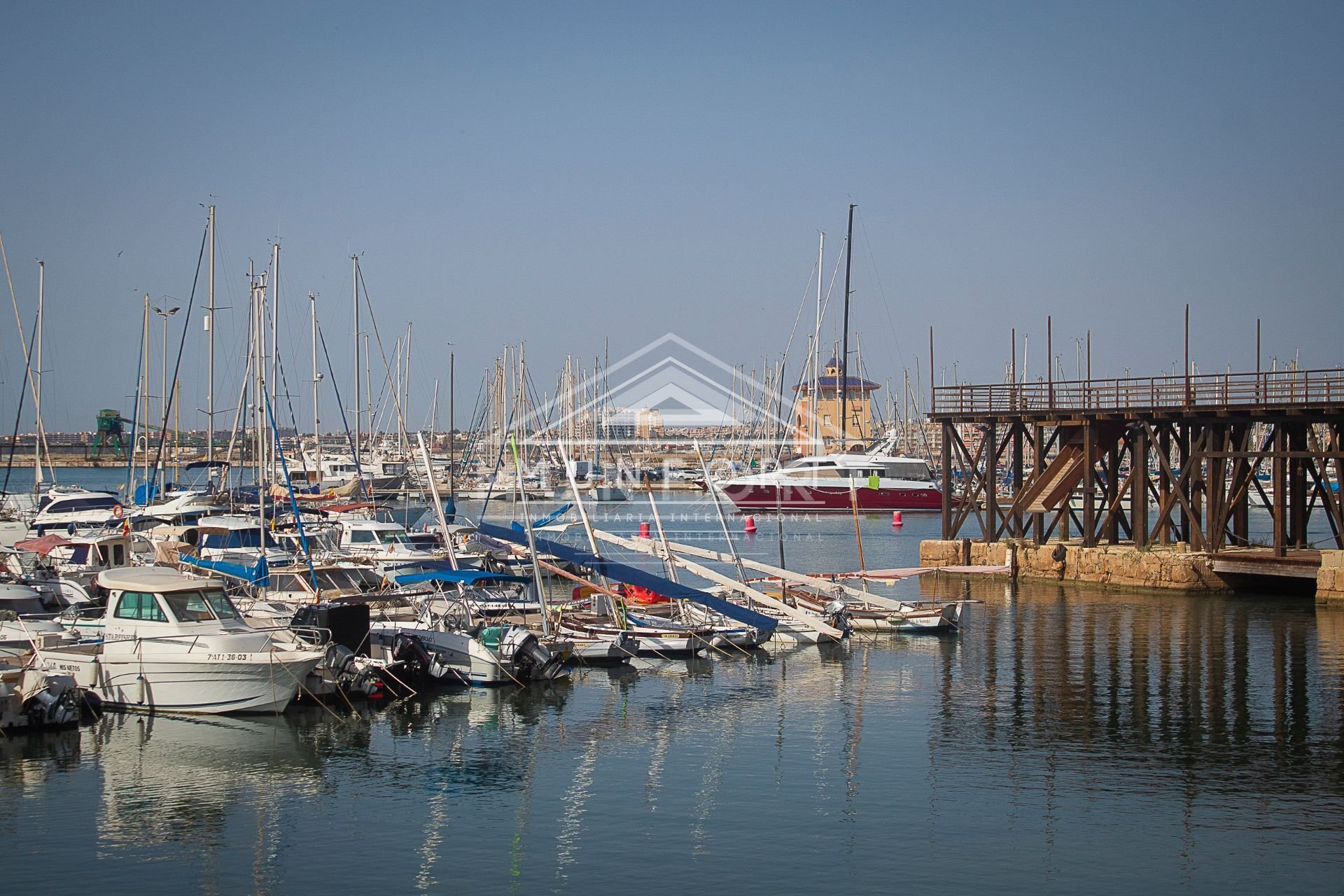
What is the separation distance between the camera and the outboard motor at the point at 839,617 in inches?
1214

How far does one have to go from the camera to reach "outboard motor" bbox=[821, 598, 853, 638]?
101ft

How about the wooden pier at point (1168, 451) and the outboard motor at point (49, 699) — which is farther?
the wooden pier at point (1168, 451)

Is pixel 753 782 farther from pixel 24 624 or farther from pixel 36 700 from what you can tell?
pixel 24 624

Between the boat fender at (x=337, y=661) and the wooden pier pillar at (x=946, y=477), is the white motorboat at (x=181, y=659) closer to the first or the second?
the boat fender at (x=337, y=661)

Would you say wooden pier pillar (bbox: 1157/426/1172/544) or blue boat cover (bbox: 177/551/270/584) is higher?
wooden pier pillar (bbox: 1157/426/1172/544)

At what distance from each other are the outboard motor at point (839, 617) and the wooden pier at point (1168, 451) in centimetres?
1169

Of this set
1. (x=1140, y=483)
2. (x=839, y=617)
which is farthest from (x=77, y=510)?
(x=1140, y=483)

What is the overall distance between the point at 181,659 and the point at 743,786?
34.0 feet

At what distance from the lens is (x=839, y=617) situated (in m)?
31.1

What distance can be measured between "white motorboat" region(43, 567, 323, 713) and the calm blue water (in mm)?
507

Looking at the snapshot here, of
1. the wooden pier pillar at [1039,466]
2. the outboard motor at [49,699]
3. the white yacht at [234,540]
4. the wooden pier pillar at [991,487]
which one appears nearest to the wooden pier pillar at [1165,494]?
the wooden pier pillar at [1039,466]

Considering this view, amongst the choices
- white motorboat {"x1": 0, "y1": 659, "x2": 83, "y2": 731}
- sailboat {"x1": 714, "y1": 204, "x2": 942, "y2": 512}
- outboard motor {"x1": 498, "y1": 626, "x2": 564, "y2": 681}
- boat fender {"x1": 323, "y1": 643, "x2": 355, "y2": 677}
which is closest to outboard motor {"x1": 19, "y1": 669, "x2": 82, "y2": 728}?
white motorboat {"x1": 0, "y1": 659, "x2": 83, "y2": 731}

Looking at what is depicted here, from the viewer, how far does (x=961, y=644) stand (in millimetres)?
30844

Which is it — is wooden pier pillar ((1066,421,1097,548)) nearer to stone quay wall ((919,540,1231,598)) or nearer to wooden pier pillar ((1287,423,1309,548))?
stone quay wall ((919,540,1231,598))
